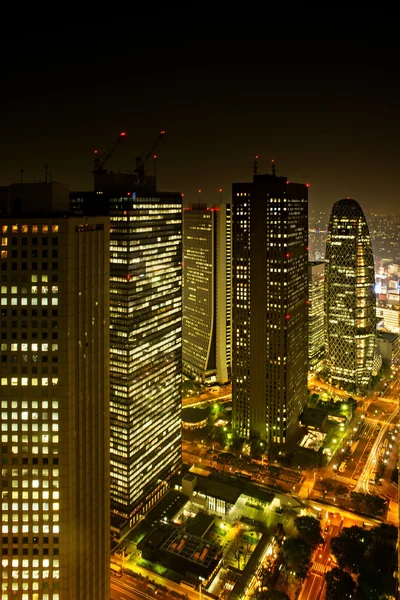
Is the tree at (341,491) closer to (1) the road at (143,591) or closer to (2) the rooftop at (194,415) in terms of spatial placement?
(1) the road at (143,591)

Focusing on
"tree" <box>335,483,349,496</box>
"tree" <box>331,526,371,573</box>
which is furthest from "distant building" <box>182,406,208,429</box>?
"tree" <box>331,526,371,573</box>

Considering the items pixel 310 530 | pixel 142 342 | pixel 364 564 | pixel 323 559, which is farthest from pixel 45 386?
pixel 323 559

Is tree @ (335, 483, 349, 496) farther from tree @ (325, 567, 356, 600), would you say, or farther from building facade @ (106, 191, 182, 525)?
building facade @ (106, 191, 182, 525)

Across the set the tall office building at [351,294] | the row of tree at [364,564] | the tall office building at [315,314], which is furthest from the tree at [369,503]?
the tall office building at [315,314]

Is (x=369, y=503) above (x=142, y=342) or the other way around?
the other way around

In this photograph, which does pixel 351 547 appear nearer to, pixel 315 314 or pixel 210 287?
pixel 210 287

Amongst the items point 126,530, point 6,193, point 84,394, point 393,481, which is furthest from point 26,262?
point 393,481
